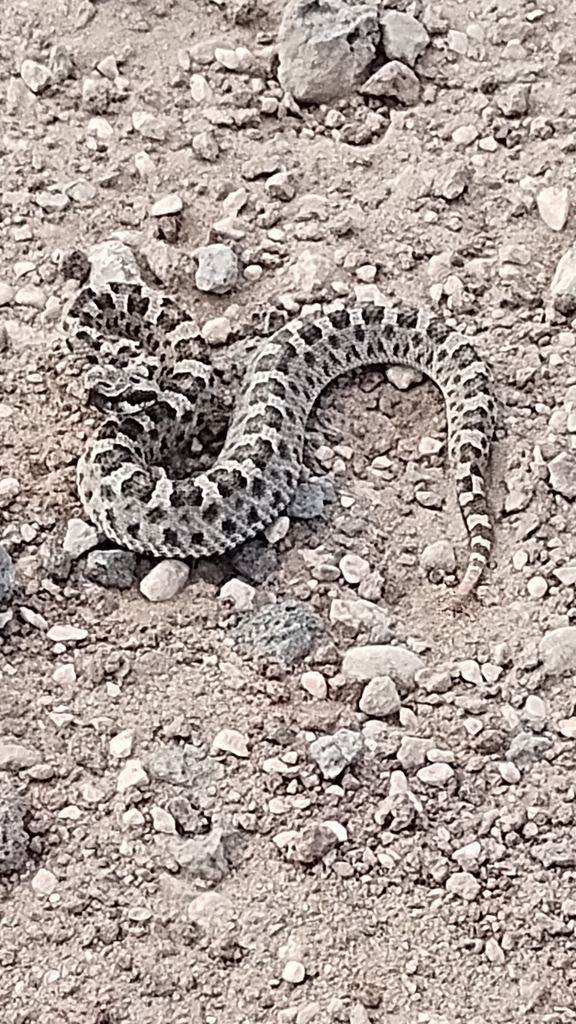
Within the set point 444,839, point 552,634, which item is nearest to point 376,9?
point 552,634

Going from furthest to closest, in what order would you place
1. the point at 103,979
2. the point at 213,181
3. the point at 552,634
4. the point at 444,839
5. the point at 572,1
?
the point at 572,1 < the point at 213,181 < the point at 552,634 < the point at 444,839 < the point at 103,979

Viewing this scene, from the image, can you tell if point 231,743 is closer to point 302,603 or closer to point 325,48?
point 302,603

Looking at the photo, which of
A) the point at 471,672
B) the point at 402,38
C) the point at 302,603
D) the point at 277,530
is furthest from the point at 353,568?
the point at 402,38

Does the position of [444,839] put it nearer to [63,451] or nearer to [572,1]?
[63,451]

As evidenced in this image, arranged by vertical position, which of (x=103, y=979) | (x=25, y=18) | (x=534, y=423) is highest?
(x=25, y=18)

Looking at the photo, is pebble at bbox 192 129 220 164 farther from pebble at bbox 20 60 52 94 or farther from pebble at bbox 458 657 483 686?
pebble at bbox 458 657 483 686

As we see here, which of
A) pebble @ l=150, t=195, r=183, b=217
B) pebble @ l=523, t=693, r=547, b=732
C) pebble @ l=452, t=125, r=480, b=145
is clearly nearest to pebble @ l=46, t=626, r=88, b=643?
pebble @ l=523, t=693, r=547, b=732
